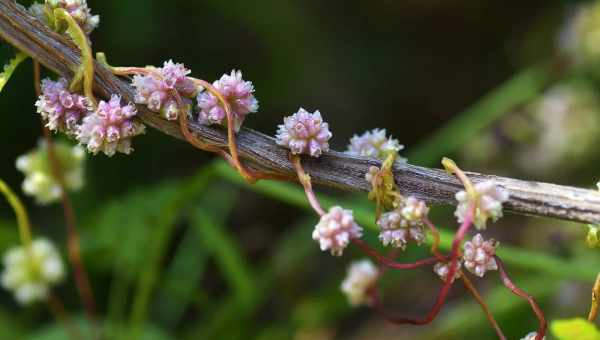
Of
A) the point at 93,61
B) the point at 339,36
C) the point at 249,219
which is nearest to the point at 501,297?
the point at 249,219

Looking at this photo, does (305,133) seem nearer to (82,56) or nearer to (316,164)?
(316,164)

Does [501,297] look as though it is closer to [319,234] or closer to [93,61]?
[319,234]

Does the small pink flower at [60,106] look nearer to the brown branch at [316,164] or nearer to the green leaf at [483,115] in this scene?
the brown branch at [316,164]

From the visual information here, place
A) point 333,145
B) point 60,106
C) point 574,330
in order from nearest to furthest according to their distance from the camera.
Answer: point 574,330 < point 60,106 < point 333,145

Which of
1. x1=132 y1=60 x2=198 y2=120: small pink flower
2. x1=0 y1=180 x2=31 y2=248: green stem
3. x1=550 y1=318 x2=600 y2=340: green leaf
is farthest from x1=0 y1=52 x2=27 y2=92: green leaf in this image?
x1=550 y1=318 x2=600 y2=340: green leaf

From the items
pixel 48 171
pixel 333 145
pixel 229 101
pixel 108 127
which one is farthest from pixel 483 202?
pixel 333 145

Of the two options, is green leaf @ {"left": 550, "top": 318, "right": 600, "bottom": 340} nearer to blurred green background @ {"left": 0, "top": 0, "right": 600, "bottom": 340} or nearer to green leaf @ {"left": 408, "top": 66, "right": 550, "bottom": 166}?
blurred green background @ {"left": 0, "top": 0, "right": 600, "bottom": 340}
